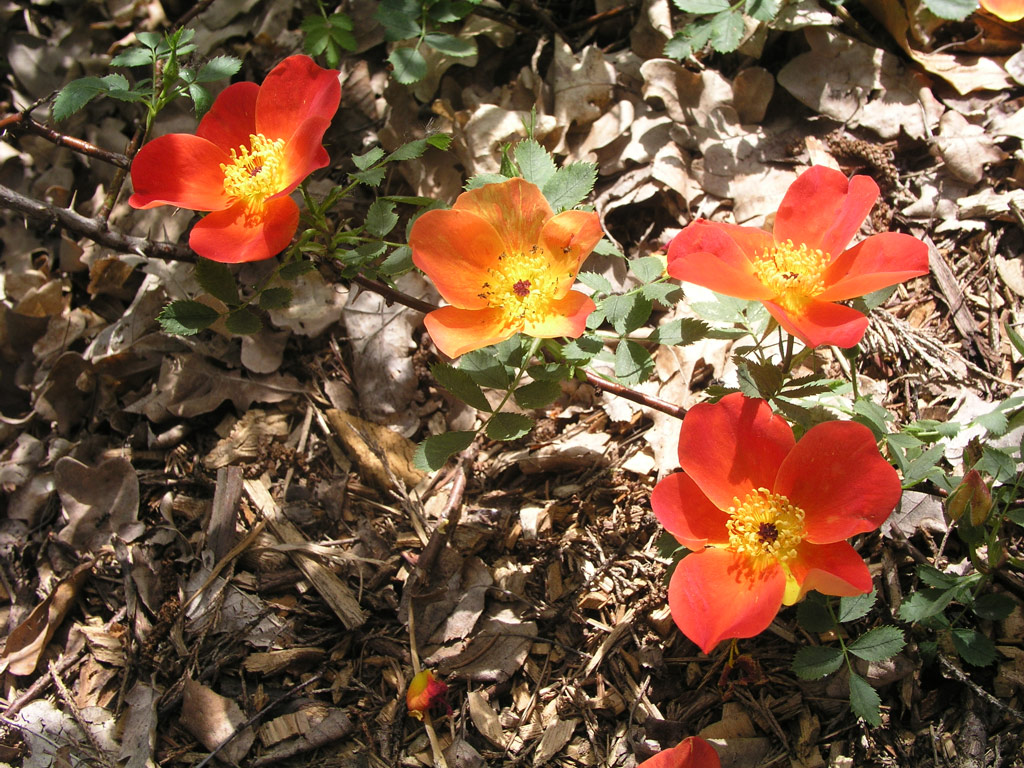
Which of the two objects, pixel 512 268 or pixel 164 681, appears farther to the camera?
pixel 164 681

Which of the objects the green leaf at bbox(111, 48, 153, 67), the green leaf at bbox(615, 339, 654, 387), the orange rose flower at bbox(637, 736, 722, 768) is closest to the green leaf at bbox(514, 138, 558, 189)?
the green leaf at bbox(615, 339, 654, 387)

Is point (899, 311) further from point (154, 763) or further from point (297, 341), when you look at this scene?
point (154, 763)

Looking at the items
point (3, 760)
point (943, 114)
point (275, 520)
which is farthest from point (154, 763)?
point (943, 114)

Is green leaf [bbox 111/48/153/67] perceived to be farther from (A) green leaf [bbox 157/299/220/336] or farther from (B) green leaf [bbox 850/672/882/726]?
(B) green leaf [bbox 850/672/882/726]

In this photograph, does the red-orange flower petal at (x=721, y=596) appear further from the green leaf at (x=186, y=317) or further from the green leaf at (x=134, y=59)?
the green leaf at (x=134, y=59)

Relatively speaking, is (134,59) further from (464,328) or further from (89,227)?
(464,328)

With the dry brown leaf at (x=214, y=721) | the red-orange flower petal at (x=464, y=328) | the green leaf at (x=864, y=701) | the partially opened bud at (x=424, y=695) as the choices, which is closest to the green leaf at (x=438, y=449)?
the red-orange flower petal at (x=464, y=328)
